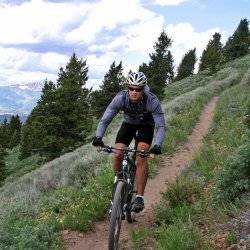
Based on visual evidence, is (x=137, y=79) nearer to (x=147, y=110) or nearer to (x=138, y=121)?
(x=147, y=110)

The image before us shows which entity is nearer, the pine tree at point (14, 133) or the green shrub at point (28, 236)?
the green shrub at point (28, 236)

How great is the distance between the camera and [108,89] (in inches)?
2143

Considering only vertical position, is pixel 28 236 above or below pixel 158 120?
below

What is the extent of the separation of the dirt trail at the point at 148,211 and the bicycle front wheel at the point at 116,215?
0.99m

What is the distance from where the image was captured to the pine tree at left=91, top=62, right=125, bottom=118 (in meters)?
54.3

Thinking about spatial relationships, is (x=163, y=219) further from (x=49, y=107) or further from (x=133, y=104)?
(x=49, y=107)

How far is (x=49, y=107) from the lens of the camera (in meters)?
35.4

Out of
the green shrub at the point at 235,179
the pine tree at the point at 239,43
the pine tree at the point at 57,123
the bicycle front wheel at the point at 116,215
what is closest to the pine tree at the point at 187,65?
A: the pine tree at the point at 239,43

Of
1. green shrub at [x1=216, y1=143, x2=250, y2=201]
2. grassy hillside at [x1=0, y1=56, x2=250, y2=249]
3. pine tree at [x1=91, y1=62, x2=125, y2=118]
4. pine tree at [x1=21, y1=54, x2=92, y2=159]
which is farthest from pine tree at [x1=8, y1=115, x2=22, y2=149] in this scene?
green shrub at [x1=216, y1=143, x2=250, y2=201]

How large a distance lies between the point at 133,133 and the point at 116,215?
1.89m

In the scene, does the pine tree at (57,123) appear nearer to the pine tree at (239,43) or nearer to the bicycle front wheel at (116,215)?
the bicycle front wheel at (116,215)

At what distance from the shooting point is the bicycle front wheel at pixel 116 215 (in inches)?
259

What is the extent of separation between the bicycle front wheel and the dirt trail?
994 millimetres

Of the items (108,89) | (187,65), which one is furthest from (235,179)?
(187,65)
